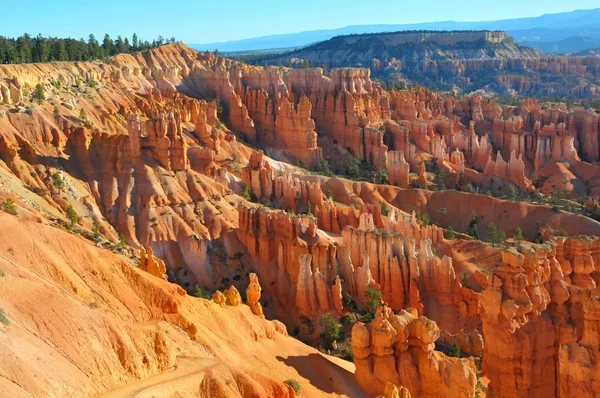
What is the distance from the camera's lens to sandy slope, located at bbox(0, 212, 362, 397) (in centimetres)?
1966

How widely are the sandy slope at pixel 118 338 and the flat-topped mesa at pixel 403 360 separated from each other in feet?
3.78

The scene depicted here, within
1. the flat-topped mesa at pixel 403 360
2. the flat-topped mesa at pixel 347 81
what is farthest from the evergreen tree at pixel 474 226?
the flat-topped mesa at pixel 403 360

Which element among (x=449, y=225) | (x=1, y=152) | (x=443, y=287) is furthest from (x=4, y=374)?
(x=449, y=225)

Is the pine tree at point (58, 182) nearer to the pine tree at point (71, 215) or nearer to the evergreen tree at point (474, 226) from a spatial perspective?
the pine tree at point (71, 215)

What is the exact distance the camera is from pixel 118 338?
854 inches

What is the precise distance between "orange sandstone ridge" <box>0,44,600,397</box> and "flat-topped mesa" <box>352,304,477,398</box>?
8 cm

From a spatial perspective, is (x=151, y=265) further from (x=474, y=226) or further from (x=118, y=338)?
(x=474, y=226)

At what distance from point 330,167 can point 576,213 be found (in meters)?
28.3

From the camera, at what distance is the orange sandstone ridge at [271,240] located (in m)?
23.4

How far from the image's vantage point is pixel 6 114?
2295 inches

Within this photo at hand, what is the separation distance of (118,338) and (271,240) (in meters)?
30.3

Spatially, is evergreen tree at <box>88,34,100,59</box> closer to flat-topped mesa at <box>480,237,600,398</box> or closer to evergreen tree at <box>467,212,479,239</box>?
evergreen tree at <box>467,212,479,239</box>

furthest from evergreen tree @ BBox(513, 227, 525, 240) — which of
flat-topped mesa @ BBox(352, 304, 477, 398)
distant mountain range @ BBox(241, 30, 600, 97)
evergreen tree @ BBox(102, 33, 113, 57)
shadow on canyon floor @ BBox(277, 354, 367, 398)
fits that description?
distant mountain range @ BBox(241, 30, 600, 97)

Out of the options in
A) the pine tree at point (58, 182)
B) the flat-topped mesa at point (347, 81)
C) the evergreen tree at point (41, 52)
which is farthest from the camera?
the flat-topped mesa at point (347, 81)
